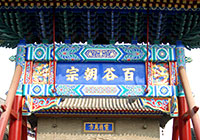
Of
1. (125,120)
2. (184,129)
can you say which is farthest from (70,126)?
(184,129)

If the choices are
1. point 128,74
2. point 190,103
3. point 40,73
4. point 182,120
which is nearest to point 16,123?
point 40,73

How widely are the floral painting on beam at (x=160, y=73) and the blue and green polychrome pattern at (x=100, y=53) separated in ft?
0.64

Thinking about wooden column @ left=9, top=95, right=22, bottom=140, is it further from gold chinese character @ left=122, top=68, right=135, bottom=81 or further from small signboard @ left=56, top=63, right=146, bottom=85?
gold chinese character @ left=122, top=68, right=135, bottom=81

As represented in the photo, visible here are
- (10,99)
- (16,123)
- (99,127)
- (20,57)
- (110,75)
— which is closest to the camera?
(10,99)

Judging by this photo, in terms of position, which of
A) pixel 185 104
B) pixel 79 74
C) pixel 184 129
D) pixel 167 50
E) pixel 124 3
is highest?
pixel 124 3

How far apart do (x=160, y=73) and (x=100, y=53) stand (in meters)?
1.73

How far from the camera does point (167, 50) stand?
9898 mm

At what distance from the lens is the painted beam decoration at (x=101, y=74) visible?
9.40 meters

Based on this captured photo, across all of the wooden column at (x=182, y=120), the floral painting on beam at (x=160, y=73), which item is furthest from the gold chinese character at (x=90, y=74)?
the wooden column at (x=182, y=120)

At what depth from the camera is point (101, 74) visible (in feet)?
31.9

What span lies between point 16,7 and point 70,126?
4020mm

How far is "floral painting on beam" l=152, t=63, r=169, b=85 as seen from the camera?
9.68 metres

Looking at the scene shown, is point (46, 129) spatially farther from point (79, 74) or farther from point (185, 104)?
A: point (185, 104)

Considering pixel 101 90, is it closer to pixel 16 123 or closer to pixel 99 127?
pixel 99 127
